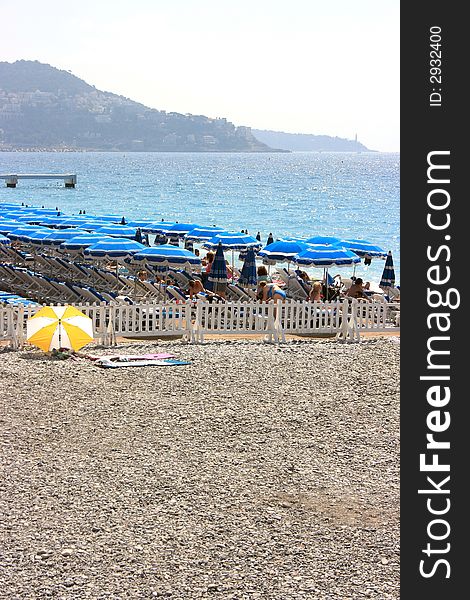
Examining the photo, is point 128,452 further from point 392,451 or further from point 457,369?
point 457,369

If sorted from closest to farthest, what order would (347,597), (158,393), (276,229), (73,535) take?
(347,597)
(73,535)
(158,393)
(276,229)

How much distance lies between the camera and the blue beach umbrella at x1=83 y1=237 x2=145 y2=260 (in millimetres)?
20438

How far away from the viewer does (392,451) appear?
925cm

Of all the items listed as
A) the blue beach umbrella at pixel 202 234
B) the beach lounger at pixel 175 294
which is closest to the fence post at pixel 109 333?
the beach lounger at pixel 175 294

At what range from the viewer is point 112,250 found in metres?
20.5

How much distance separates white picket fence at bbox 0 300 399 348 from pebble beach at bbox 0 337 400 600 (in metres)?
1.37

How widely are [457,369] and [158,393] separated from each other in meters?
7.36

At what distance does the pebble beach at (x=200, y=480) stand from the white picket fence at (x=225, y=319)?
1.37 meters

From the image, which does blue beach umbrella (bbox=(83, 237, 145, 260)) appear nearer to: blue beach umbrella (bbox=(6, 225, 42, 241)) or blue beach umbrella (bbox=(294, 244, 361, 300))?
blue beach umbrella (bbox=(294, 244, 361, 300))

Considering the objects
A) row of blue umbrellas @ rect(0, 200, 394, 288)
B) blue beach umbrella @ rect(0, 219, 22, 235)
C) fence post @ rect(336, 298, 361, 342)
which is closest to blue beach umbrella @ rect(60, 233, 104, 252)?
row of blue umbrellas @ rect(0, 200, 394, 288)

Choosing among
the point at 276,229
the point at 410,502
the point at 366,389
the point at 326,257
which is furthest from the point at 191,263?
the point at 276,229

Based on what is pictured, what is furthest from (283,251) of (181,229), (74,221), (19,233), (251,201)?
(251,201)

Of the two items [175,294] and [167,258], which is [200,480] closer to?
[175,294]

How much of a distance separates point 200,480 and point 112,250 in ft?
42.1
